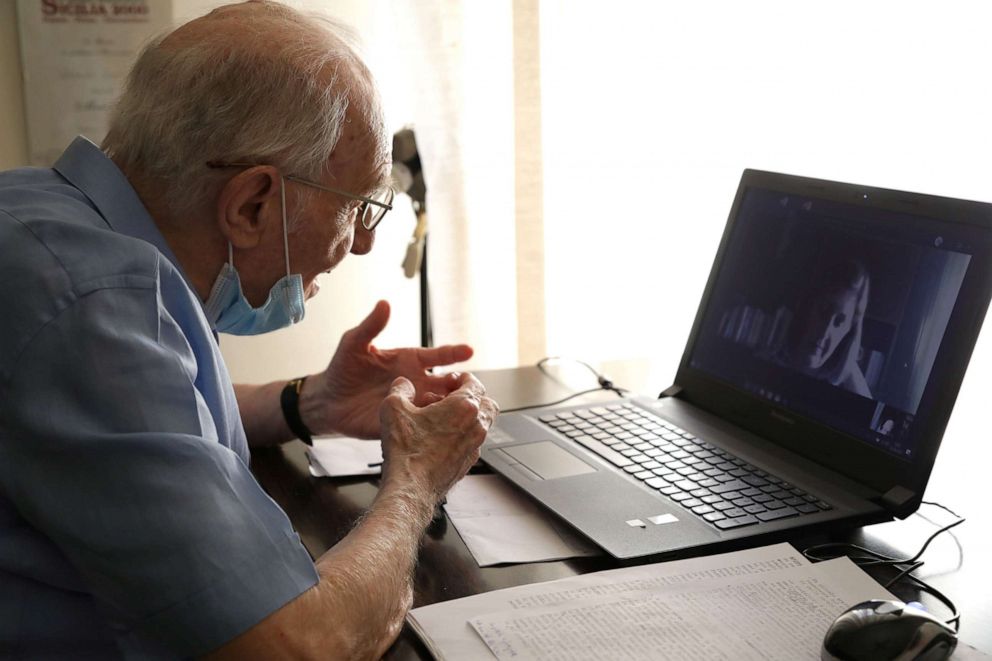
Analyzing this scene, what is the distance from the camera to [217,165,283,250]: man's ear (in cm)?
99

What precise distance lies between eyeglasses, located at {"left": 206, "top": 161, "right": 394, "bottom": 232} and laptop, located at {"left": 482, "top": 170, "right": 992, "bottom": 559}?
0.33m

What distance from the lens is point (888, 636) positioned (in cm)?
77

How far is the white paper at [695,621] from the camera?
83cm

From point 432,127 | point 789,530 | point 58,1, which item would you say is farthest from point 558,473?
point 58,1

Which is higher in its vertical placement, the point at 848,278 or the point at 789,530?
the point at 848,278

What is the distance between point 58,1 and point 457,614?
1.81 metres

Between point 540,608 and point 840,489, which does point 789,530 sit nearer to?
point 840,489

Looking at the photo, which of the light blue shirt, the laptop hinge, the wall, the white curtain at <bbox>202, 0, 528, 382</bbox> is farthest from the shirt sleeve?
the wall

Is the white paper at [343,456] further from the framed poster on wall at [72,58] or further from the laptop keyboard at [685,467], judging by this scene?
the framed poster on wall at [72,58]

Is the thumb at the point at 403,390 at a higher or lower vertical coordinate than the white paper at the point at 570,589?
higher

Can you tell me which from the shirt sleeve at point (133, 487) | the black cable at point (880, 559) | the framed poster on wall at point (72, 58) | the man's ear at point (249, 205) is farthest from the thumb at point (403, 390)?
the framed poster on wall at point (72, 58)

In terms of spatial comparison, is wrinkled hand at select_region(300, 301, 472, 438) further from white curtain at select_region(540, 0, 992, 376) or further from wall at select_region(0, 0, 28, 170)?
wall at select_region(0, 0, 28, 170)

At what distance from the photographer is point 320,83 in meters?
0.99

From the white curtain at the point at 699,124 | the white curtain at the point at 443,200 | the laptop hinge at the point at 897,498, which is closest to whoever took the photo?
the laptop hinge at the point at 897,498
